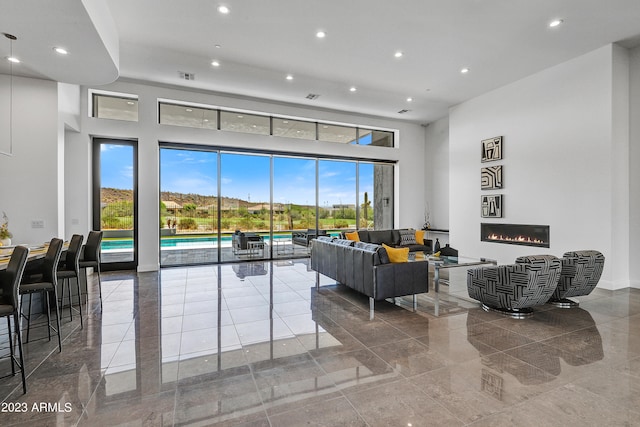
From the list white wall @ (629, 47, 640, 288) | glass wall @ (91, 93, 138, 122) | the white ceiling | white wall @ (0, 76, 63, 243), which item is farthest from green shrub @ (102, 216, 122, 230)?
white wall @ (629, 47, 640, 288)

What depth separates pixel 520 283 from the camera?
3904mm

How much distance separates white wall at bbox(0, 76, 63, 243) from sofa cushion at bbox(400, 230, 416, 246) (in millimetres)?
7431

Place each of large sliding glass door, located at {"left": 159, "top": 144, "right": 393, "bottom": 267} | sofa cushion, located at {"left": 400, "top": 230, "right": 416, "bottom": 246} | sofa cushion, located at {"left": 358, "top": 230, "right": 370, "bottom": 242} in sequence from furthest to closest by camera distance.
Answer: sofa cushion, located at {"left": 400, "top": 230, "right": 416, "bottom": 246}
sofa cushion, located at {"left": 358, "top": 230, "right": 370, "bottom": 242}
large sliding glass door, located at {"left": 159, "top": 144, "right": 393, "bottom": 267}

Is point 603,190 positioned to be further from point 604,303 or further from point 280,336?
point 280,336

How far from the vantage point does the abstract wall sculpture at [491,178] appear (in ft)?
23.7

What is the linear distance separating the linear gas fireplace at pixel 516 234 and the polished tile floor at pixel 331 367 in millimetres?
1890

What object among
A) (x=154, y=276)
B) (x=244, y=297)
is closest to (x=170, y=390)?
(x=244, y=297)

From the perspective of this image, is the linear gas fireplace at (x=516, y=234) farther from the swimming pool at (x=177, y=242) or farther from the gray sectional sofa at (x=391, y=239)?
the swimming pool at (x=177, y=242)

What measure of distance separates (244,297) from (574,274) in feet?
15.7

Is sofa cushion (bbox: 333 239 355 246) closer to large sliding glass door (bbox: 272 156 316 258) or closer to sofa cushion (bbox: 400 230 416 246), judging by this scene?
sofa cushion (bbox: 400 230 416 246)

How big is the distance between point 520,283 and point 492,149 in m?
4.49

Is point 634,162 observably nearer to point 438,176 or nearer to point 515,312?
point 515,312

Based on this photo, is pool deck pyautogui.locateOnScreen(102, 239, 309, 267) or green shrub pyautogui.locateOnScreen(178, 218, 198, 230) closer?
pool deck pyautogui.locateOnScreen(102, 239, 309, 267)

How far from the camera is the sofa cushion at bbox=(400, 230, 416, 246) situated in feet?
27.7
